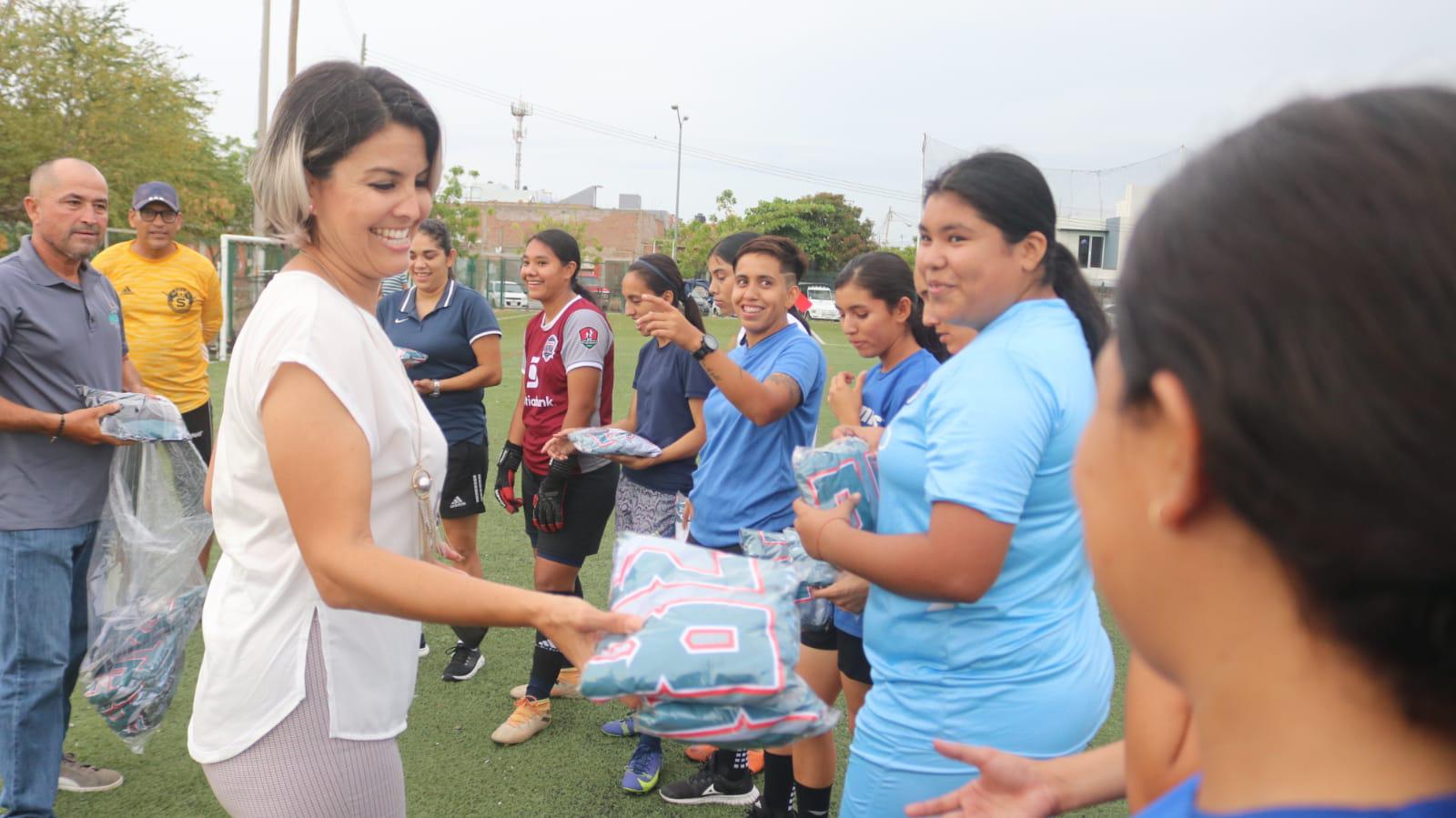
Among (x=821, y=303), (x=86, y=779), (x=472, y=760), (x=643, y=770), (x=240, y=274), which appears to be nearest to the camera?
(x=86, y=779)

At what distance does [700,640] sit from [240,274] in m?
19.5

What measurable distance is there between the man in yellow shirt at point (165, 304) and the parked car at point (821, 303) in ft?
143

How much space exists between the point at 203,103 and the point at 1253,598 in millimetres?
30639

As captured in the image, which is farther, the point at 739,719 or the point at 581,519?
the point at 581,519

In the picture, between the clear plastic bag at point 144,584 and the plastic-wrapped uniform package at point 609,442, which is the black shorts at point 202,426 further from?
the plastic-wrapped uniform package at point 609,442

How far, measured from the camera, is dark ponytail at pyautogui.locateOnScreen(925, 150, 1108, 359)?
88.0 inches

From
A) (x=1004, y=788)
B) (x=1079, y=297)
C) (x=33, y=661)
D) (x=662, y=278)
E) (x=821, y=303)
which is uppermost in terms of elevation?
(x=821, y=303)

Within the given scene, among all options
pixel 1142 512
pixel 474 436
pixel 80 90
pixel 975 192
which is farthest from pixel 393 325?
pixel 80 90

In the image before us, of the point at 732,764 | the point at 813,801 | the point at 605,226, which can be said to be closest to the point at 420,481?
the point at 813,801

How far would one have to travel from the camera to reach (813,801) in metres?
3.33

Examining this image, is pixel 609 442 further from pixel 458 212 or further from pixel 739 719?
pixel 458 212

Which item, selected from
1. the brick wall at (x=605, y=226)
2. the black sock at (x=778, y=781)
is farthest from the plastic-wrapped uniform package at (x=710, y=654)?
the brick wall at (x=605, y=226)

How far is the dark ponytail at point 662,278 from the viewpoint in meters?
4.59

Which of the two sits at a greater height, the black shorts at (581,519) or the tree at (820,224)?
the tree at (820,224)
